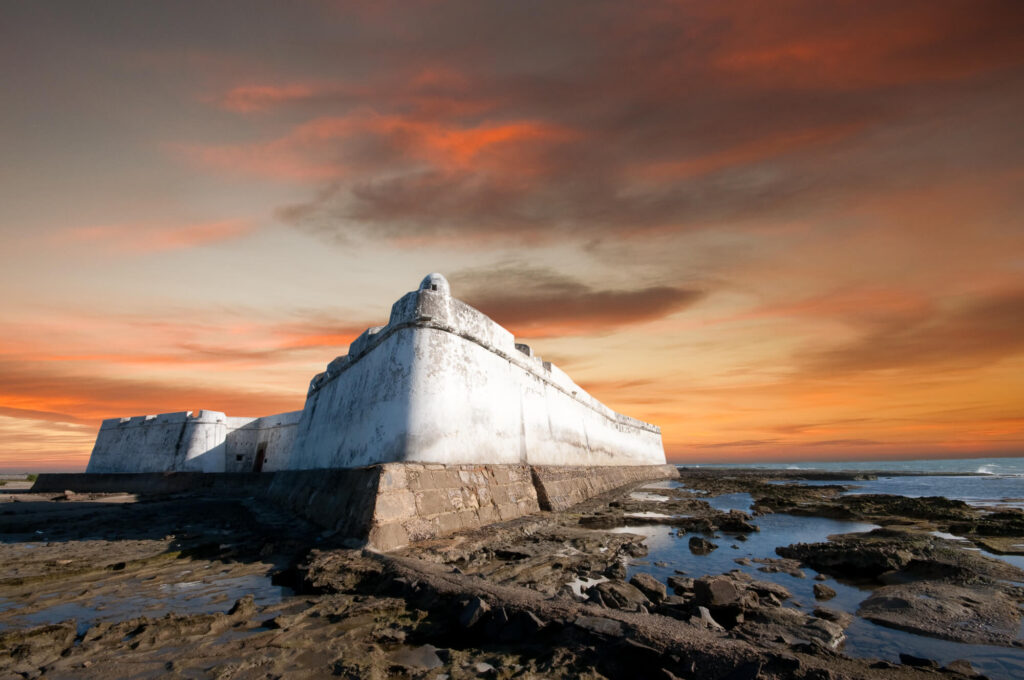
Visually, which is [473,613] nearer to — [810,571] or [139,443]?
[810,571]

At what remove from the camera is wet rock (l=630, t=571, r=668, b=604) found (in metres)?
4.24

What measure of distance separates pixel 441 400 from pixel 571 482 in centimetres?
551

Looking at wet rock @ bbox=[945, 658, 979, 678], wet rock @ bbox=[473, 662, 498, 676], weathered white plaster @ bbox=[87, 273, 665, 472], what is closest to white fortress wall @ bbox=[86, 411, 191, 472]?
weathered white plaster @ bbox=[87, 273, 665, 472]

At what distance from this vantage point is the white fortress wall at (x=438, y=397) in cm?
834

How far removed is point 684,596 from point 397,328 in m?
6.79

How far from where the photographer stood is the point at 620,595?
4.00m

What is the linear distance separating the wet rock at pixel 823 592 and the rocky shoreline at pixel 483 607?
0.06 feet

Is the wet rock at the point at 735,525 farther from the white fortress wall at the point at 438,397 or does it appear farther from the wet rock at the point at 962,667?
the wet rock at the point at 962,667

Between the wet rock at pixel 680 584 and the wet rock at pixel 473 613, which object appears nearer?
the wet rock at pixel 473 613

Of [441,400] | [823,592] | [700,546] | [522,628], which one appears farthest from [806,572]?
[441,400]

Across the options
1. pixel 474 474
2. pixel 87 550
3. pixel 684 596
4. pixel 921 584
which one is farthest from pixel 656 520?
pixel 87 550

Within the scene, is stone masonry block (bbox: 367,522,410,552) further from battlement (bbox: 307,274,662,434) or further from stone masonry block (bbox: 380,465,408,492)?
battlement (bbox: 307,274,662,434)

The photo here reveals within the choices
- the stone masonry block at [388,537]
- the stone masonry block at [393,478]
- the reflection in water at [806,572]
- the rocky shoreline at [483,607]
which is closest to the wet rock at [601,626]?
the rocky shoreline at [483,607]

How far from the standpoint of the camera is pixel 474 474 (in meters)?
8.21
